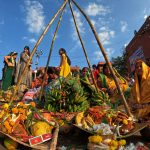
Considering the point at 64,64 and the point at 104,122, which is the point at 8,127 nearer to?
the point at 104,122

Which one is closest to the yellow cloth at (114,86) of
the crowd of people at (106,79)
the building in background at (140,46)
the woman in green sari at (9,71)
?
the crowd of people at (106,79)

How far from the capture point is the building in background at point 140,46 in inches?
806

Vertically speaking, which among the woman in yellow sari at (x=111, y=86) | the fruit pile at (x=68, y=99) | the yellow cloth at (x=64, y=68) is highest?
the yellow cloth at (x=64, y=68)

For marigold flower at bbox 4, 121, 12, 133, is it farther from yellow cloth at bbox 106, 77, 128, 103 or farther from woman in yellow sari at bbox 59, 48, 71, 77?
woman in yellow sari at bbox 59, 48, 71, 77

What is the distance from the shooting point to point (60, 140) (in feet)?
14.0

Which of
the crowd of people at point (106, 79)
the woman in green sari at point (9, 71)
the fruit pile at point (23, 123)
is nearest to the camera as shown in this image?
the fruit pile at point (23, 123)

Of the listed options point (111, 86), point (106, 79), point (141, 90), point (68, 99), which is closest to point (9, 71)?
point (106, 79)

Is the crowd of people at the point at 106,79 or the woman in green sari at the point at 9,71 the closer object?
the crowd of people at the point at 106,79

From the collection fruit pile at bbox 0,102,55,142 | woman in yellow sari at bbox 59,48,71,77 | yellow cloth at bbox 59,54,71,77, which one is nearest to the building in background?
woman in yellow sari at bbox 59,48,71,77

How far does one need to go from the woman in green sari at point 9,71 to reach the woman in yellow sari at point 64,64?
9.32 ft

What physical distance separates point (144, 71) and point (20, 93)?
5173 mm

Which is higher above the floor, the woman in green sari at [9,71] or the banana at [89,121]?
the woman in green sari at [9,71]

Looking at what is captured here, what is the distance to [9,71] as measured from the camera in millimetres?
10508

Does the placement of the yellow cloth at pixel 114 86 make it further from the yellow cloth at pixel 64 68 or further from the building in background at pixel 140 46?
the building in background at pixel 140 46
